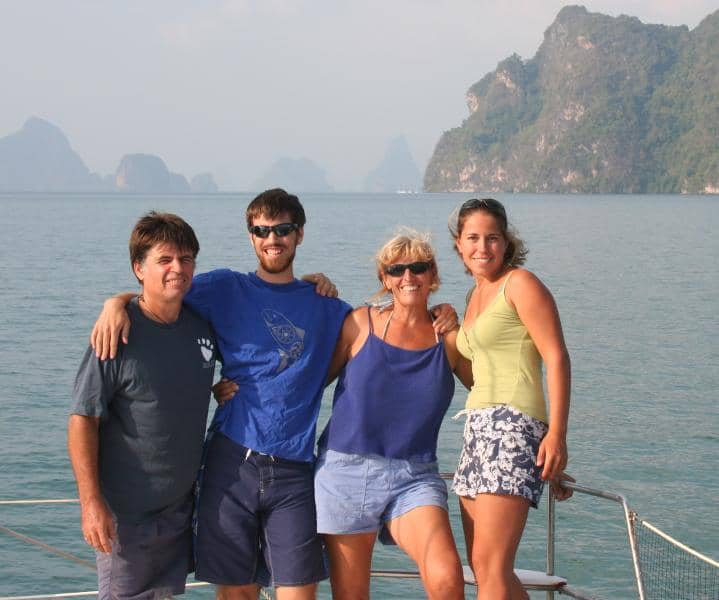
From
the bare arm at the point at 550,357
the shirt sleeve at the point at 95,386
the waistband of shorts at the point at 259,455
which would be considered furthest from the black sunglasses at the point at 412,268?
the shirt sleeve at the point at 95,386

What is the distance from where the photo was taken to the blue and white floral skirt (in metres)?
3.79

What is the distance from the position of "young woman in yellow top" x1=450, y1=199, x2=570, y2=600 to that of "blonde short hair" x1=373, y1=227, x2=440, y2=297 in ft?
0.71

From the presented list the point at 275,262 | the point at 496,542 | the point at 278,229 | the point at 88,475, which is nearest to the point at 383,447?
the point at 496,542

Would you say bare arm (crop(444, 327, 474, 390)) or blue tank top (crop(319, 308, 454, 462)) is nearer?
blue tank top (crop(319, 308, 454, 462))

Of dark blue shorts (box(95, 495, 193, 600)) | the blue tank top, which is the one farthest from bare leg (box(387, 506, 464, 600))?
dark blue shorts (box(95, 495, 193, 600))

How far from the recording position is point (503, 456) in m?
3.82

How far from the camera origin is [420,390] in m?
3.98

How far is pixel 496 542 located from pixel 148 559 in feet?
4.56

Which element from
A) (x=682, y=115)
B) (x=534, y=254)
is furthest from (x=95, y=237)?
(x=682, y=115)

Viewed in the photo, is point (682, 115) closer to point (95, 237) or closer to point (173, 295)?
point (95, 237)

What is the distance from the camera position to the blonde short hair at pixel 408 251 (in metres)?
4.12

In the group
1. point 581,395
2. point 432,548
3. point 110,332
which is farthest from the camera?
point 581,395

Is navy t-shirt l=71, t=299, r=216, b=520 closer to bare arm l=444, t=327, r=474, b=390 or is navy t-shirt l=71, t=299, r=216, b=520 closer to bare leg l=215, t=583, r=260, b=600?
bare leg l=215, t=583, r=260, b=600

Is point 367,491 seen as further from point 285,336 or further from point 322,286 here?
point 322,286
